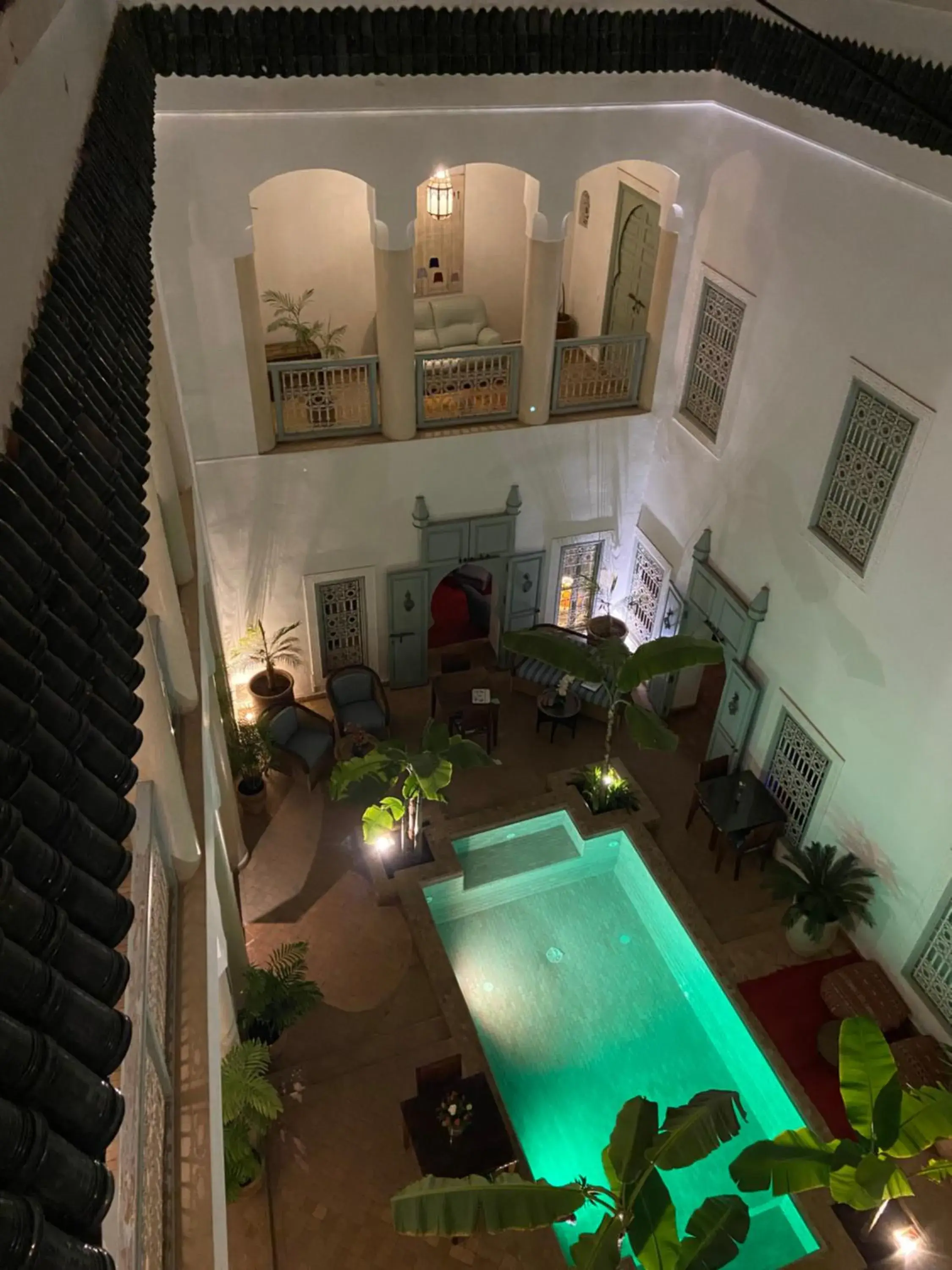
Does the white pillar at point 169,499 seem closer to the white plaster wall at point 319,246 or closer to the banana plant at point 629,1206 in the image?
the banana plant at point 629,1206

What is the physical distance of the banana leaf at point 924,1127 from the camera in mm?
6344

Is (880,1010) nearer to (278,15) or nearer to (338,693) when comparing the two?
(338,693)

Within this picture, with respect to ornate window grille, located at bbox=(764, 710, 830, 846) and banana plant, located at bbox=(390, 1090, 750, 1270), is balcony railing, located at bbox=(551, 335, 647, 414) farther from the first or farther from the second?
banana plant, located at bbox=(390, 1090, 750, 1270)

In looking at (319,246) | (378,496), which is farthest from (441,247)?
(378,496)

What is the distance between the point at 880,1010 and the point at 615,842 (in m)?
3.26

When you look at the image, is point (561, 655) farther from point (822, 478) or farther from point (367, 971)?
point (367, 971)

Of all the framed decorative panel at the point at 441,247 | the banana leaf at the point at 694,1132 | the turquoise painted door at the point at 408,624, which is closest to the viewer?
the banana leaf at the point at 694,1132

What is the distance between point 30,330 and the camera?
333 centimetres

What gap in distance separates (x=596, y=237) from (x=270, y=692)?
26.5ft

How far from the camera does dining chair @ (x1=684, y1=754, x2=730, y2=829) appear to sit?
36.3 feet

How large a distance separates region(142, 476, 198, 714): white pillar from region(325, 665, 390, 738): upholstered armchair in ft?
16.0

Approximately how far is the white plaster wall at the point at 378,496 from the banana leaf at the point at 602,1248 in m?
7.90

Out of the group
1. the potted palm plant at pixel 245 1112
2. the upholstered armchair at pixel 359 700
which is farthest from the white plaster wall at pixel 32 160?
the upholstered armchair at pixel 359 700

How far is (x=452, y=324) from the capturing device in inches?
552
